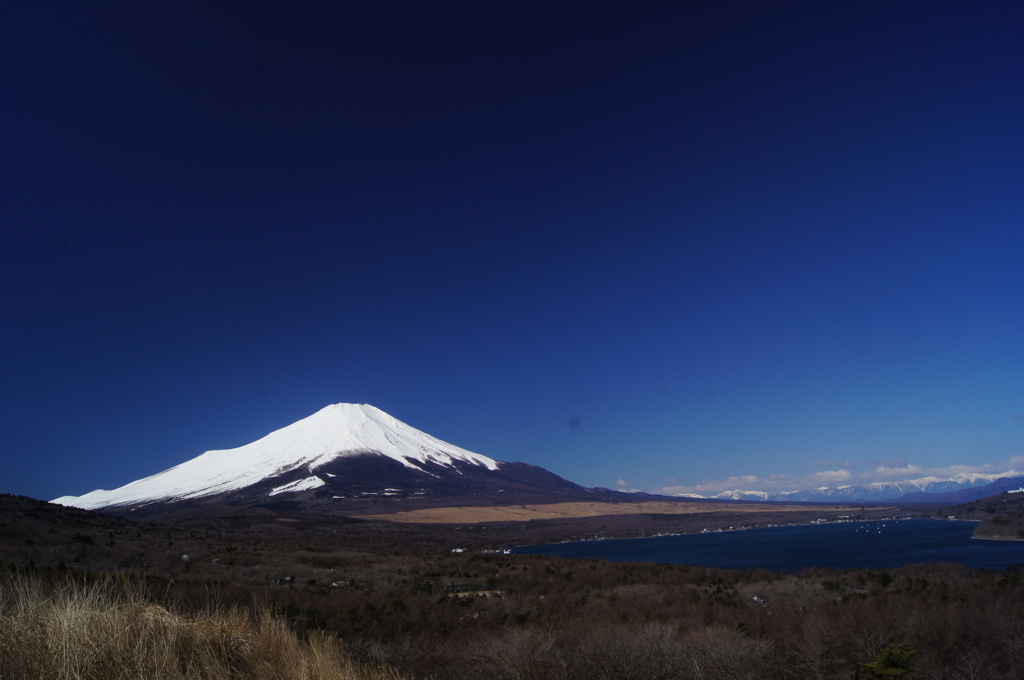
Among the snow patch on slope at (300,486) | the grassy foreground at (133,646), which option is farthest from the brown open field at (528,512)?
the grassy foreground at (133,646)

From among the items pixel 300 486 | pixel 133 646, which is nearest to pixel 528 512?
pixel 300 486

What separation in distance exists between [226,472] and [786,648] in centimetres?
21959

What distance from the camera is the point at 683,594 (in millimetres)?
22531

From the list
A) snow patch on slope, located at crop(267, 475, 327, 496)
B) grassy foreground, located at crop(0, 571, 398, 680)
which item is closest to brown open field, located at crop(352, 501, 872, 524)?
snow patch on slope, located at crop(267, 475, 327, 496)

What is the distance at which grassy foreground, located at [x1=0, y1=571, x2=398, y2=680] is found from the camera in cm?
370

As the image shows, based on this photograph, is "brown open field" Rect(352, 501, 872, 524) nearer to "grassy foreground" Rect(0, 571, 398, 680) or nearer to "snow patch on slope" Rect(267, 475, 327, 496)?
"snow patch on slope" Rect(267, 475, 327, 496)

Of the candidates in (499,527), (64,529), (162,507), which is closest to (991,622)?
(64,529)

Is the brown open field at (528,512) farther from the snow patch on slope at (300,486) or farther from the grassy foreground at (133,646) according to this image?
the grassy foreground at (133,646)

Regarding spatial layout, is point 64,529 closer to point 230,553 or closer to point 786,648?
point 230,553

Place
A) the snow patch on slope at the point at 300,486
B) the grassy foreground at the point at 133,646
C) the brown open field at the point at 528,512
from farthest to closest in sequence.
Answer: the snow patch on slope at the point at 300,486 < the brown open field at the point at 528,512 < the grassy foreground at the point at 133,646

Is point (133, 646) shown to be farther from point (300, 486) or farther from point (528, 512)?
point (300, 486)

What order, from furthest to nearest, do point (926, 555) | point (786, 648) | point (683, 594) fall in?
point (926, 555) → point (683, 594) → point (786, 648)

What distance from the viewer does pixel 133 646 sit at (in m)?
4.24

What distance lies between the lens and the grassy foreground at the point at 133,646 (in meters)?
3.70
